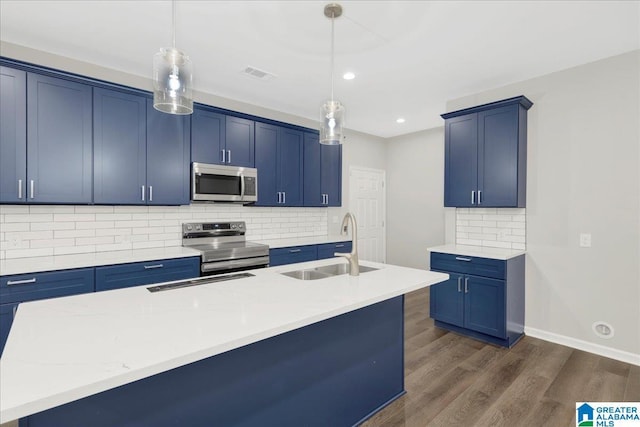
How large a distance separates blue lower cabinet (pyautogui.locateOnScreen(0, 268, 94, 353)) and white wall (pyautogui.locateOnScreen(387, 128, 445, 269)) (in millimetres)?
4837

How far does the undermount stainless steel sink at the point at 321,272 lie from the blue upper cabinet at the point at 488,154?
1.94 m

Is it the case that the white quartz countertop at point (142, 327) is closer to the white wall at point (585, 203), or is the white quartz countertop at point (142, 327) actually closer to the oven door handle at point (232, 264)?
the oven door handle at point (232, 264)

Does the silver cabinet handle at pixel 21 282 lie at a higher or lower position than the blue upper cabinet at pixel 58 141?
lower

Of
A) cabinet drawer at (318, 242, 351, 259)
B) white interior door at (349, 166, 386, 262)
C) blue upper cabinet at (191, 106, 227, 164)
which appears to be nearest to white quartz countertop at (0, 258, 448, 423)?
blue upper cabinet at (191, 106, 227, 164)

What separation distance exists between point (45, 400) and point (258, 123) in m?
3.70

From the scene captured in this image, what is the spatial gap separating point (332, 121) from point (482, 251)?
2.22m

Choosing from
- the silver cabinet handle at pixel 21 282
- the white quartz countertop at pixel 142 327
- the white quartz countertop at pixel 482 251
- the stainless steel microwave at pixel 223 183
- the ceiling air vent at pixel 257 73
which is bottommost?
the silver cabinet handle at pixel 21 282

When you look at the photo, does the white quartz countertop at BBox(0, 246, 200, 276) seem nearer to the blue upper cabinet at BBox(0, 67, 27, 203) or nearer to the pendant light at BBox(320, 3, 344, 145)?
the blue upper cabinet at BBox(0, 67, 27, 203)

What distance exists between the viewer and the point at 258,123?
4137 millimetres

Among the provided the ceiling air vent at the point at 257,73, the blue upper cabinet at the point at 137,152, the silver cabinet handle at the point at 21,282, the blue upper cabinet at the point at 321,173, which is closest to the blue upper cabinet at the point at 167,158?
the blue upper cabinet at the point at 137,152

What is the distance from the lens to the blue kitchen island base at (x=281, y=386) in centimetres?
121

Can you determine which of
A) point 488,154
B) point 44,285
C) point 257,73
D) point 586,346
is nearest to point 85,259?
point 44,285

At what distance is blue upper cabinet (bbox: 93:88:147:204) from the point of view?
9.82 ft

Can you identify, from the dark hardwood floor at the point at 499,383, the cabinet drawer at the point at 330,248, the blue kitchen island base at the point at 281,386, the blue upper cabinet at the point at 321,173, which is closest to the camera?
the blue kitchen island base at the point at 281,386
